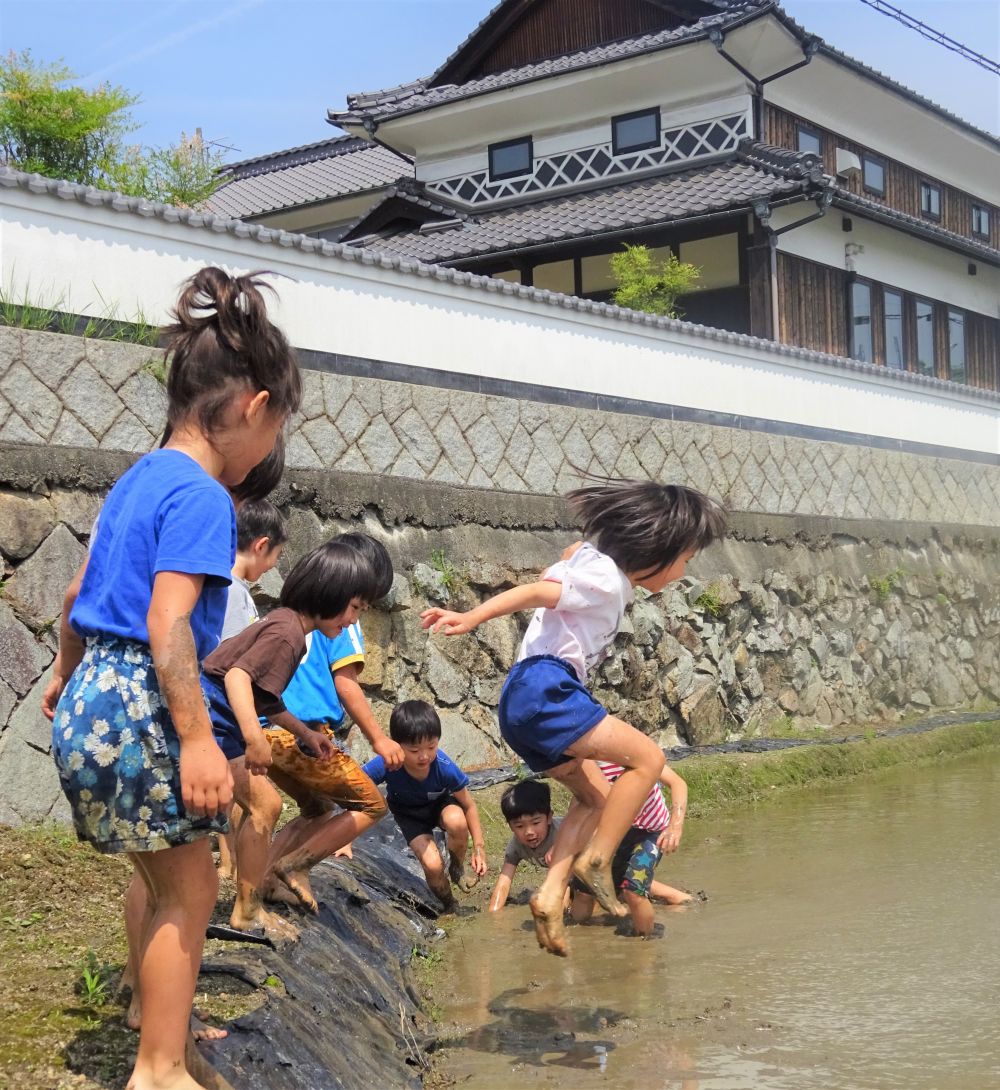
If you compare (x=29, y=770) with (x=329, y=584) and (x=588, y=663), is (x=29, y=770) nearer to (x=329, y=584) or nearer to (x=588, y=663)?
(x=329, y=584)

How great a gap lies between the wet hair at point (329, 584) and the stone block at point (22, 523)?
2300 mm

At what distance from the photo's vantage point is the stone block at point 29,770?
5.91 meters

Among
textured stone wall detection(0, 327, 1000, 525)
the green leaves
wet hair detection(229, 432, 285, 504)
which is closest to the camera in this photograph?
wet hair detection(229, 432, 285, 504)

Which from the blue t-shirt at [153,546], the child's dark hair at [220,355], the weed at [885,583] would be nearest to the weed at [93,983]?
the blue t-shirt at [153,546]

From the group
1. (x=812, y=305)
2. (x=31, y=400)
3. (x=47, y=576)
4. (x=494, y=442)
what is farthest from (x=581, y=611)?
(x=812, y=305)

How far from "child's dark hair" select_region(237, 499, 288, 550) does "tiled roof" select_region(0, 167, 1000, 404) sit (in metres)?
3.35

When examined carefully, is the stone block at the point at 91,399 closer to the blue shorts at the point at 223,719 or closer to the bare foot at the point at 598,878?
the blue shorts at the point at 223,719

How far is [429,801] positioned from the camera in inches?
238

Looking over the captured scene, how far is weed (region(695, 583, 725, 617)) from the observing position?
11062 mm

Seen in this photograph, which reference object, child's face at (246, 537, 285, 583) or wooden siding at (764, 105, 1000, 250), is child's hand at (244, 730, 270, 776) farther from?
wooden siding at (764, 105, 1000, 250)

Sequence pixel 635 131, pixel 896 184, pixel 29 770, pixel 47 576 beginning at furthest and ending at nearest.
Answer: pixel 896 184 → pixel 635 131 → pixel 47 576 → pixel 29 770

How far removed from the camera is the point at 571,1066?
3799 millimetres

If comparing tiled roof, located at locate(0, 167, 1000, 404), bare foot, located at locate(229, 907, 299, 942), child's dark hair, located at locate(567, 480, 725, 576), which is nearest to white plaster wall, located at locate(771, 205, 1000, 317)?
tiled roof, located at locate(0, 167, 1000, 404)

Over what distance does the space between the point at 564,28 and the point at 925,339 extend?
7872 mm
